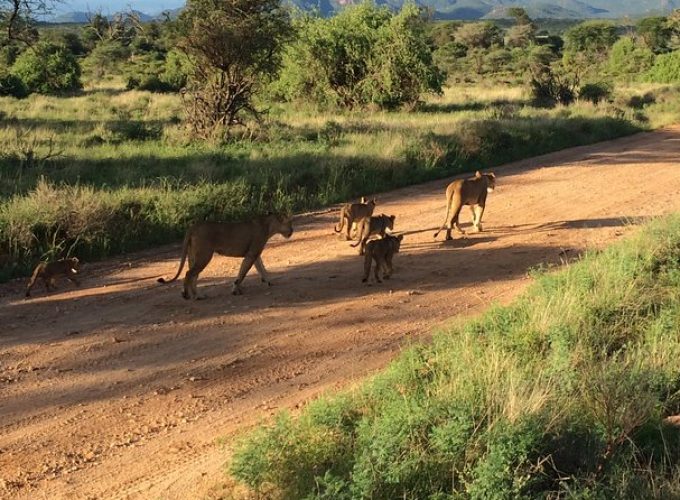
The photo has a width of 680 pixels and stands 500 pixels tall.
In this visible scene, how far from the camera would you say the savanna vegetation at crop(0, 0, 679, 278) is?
11.3 m

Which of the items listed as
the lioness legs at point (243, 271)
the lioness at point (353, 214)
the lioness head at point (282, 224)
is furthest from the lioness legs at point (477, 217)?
the lioness legs at point (243, 271)

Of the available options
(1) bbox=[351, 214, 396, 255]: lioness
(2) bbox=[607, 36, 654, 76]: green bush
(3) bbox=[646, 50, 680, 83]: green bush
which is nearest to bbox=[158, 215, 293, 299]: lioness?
(1) bbox=[351, 214, 396, 255]: lioness

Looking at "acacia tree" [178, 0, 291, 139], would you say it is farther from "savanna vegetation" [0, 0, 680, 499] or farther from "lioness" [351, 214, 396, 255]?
"lioness" [351, 214, 396, 255]

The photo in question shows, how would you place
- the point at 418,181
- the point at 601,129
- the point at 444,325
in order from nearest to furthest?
the point at 444,325, the point at 418,181, the point at 601,129

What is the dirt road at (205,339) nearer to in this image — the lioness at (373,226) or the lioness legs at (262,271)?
the lioness legs at (262,271)

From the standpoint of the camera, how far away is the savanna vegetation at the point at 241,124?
1129 cm

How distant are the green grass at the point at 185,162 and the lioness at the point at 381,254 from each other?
369 cm

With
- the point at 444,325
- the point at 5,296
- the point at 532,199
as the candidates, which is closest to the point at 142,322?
the point at 5,296

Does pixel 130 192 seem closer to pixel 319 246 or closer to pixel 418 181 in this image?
pixel 319 246

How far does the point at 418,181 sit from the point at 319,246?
A: 593cm

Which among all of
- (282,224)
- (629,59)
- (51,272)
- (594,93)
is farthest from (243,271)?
(629,59)

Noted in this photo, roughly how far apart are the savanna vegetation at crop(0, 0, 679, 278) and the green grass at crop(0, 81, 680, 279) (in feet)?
0.13

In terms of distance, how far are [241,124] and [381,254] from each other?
13181mm

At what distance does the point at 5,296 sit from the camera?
8477 millimetres
